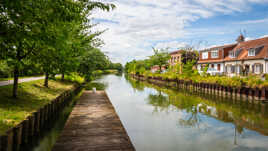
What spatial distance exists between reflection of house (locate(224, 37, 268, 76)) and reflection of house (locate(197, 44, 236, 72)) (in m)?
1.41

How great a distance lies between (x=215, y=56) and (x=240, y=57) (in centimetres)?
→ 754

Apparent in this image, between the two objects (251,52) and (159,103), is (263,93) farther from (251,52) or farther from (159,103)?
Result: (251,52)

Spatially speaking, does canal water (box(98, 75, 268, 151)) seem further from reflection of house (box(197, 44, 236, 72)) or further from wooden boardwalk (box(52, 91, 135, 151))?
reflection of house (box(197, 44, 236, 72))

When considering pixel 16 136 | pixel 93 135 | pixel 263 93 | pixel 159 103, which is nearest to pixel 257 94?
pixel 263 93

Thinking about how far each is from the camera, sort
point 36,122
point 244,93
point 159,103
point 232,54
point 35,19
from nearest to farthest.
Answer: point 35,19 < point 36,122 < point 159,103 < point 244,93 < point 232,54

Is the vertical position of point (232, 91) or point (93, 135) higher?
point (232, 91)

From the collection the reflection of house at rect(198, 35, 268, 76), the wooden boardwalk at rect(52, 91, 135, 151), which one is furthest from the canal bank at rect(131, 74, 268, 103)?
the wooden boardwalk at rect(52, 91, 135, 151)

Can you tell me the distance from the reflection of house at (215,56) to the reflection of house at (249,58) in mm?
1408

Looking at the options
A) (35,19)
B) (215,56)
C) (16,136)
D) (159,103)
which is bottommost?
(159,103)

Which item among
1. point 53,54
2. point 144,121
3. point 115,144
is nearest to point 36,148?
point 115,144

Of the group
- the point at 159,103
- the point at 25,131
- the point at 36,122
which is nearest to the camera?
the point at 25,131

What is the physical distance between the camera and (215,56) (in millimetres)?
44938

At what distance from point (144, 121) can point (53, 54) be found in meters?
7.01

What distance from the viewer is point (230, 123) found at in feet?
39.2
